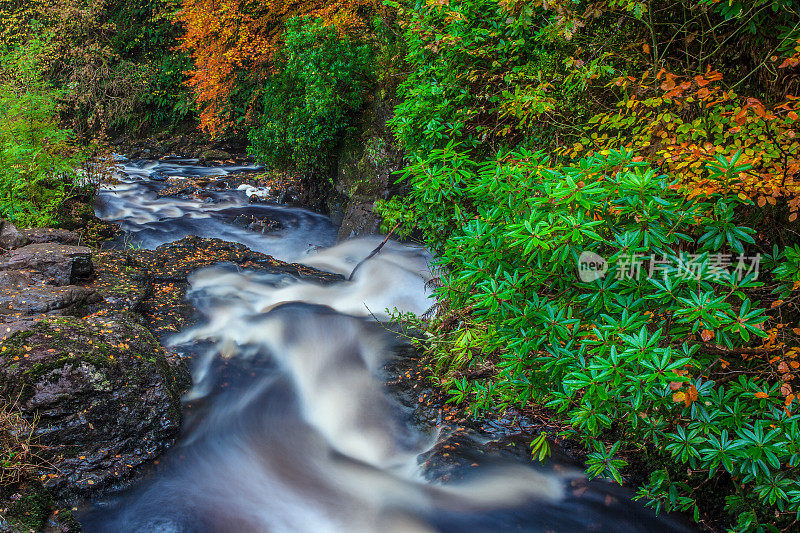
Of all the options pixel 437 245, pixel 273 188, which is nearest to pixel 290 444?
pixel 437 245

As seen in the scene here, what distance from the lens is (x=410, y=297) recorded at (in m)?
6.43

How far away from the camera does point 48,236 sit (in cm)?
645

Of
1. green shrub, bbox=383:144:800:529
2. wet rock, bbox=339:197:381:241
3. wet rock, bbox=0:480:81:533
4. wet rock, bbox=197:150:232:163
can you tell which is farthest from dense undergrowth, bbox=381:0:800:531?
wet rock, bbox=197:150:232:163

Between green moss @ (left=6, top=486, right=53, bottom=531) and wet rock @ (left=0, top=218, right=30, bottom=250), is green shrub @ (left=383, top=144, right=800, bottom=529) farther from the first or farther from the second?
wet rock @ (left=0, top=218, right=30, bottom=250)

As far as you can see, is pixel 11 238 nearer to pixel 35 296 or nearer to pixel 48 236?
pixel 48 236

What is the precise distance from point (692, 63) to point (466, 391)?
265 cm

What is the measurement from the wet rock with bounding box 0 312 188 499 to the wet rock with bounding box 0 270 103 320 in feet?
2.46

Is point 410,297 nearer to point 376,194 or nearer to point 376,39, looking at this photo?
point 376,194

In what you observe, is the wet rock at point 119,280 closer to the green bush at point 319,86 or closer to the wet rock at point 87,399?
the wet rock at point 87,399

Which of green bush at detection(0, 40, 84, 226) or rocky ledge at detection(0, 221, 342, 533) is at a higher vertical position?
green bush at detection(0, 40, 84, 226)

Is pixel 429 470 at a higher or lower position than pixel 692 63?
lower

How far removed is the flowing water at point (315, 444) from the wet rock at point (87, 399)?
0.78ft

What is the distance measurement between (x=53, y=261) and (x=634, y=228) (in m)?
5.68

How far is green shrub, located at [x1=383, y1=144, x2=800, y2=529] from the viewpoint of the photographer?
243cm
